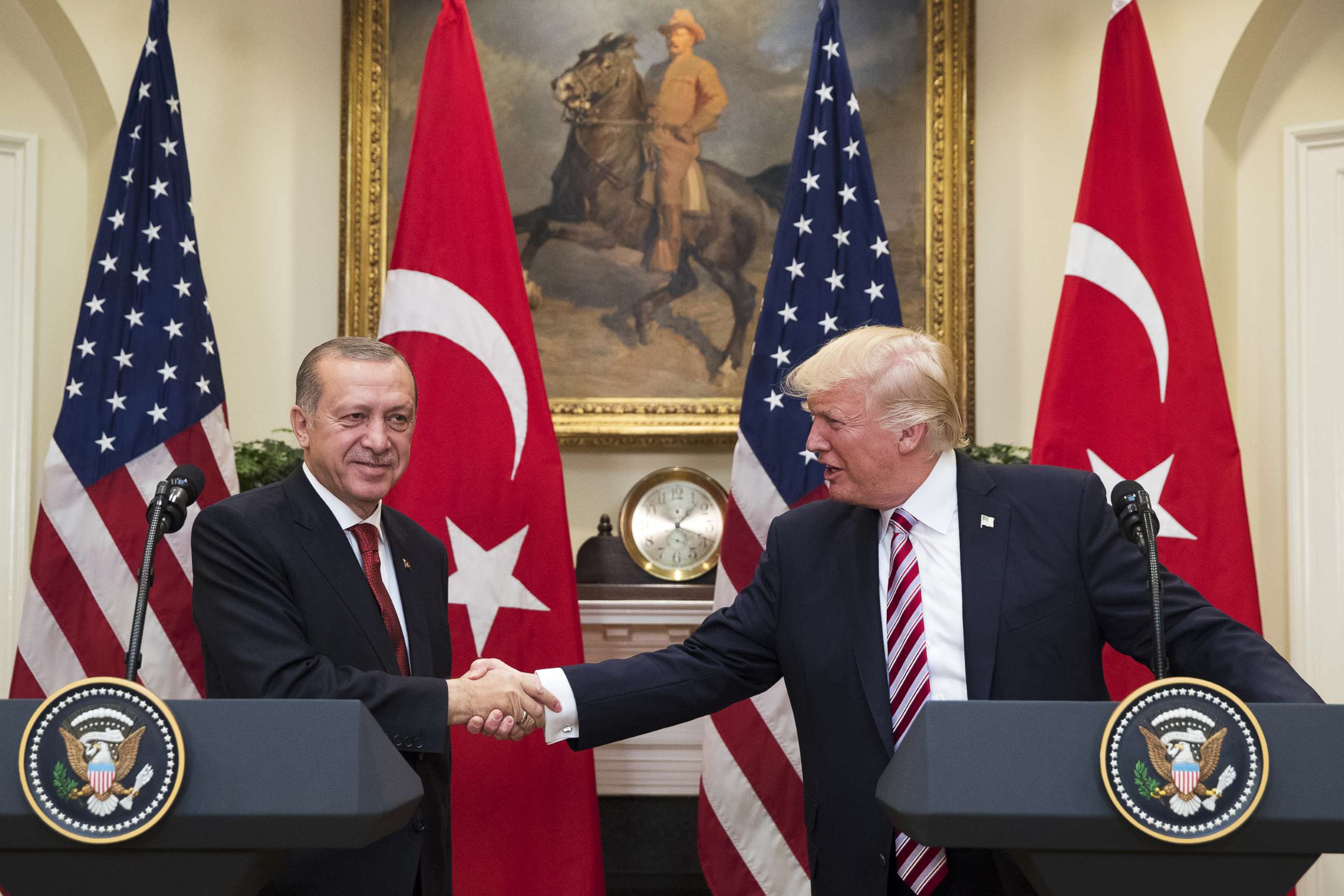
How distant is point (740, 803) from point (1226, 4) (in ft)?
11.0

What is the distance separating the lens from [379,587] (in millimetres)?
2615

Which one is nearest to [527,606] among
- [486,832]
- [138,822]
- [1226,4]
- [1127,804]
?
[486,832]

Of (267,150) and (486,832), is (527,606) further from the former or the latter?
(267,150)

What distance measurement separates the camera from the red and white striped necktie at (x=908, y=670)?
2230 millimetres

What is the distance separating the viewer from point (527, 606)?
3.89 m

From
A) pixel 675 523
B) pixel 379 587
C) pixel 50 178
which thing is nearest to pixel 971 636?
pixel 379 587

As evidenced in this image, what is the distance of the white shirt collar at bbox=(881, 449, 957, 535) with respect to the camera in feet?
8.12

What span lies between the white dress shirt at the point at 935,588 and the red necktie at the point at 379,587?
0.30 metres

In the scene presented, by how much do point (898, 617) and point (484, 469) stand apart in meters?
1.87

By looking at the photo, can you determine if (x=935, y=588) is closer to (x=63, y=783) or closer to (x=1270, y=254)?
(x=63, y=783)

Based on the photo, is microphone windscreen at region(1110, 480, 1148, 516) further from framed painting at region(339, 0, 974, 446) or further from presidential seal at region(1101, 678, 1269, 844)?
framed painting at region(339, 0, 974, 446)

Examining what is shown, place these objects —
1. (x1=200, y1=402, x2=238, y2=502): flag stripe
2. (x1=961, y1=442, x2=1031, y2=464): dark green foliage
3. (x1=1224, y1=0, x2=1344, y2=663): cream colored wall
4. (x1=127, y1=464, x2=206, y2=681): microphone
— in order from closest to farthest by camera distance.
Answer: (x1=127, y1=464, x2=206, y2=681): microphone → (x1=200, y1=402, x2=238, y2=502): flag stripe → (x1=1224, y1=0, x2=1344, y2=663): cream colored wall → (x1=961, y1=442, x2=1031, y2=464): dark green foliage

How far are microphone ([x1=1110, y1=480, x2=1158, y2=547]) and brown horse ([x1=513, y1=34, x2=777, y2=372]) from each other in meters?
2.91

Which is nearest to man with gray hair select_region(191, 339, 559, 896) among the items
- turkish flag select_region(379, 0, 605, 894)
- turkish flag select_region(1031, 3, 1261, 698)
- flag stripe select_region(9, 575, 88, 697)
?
turkish flag select_region(379, 0, 605, 894)
